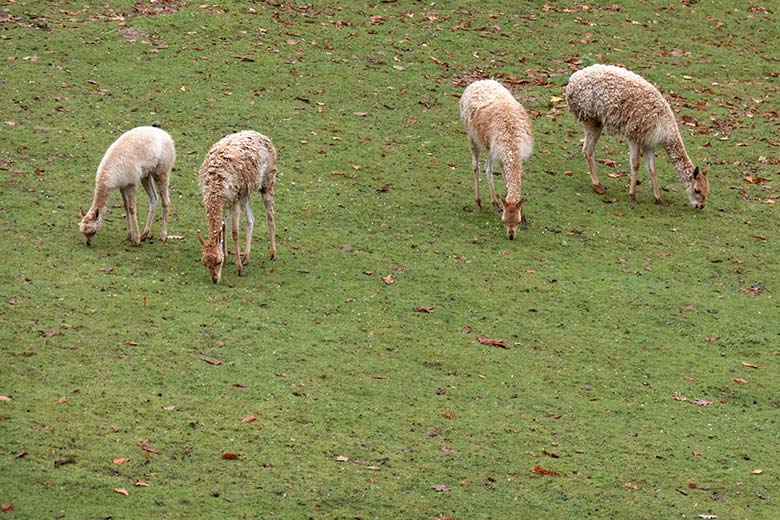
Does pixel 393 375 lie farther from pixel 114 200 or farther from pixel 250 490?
pixel 114 200

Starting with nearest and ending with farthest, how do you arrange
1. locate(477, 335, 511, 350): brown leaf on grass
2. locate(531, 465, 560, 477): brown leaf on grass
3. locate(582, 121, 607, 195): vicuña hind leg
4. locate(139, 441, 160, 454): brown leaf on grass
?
locate(139, 441, 160, 454): brown leaf on grass, locate(531, 465, 560, 477): brown leaf on grass, locate(477, 335, 511, 350): brown leaf on grass, locate(582, 121, 607, 195): vicuña hind leg

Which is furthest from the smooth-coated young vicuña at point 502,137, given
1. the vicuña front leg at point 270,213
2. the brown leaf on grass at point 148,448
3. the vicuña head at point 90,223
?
the brown leaf on grass at point 148,448

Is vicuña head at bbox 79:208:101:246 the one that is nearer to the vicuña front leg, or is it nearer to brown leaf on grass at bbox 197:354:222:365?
the vicuña front leg

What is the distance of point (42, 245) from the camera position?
14633mm

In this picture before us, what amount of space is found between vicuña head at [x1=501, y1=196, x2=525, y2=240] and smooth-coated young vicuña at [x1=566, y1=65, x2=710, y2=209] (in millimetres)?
3069

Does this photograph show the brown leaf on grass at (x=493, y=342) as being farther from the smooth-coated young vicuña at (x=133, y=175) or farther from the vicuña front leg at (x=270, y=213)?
the smooth-coated young vicuña at (x=133, y=175)

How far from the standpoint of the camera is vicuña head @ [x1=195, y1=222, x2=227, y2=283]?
1381cm

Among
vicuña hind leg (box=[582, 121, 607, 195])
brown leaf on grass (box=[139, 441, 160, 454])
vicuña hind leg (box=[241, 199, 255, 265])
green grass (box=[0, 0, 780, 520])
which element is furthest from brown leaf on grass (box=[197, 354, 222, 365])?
vicuña hind leg (box=[582, 121, 607, 195])

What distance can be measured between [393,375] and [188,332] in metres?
2.38

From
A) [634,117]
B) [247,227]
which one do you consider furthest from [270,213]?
[634,117]

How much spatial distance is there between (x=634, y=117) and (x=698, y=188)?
5.23 ft

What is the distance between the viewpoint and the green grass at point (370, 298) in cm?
1038

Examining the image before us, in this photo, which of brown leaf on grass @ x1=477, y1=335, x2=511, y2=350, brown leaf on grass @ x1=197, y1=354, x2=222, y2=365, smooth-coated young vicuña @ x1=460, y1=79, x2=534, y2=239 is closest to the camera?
brown leaf on grass @ x1=197, y1=354, x2=222, y2=365

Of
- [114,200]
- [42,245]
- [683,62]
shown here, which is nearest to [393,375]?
[42,245]
